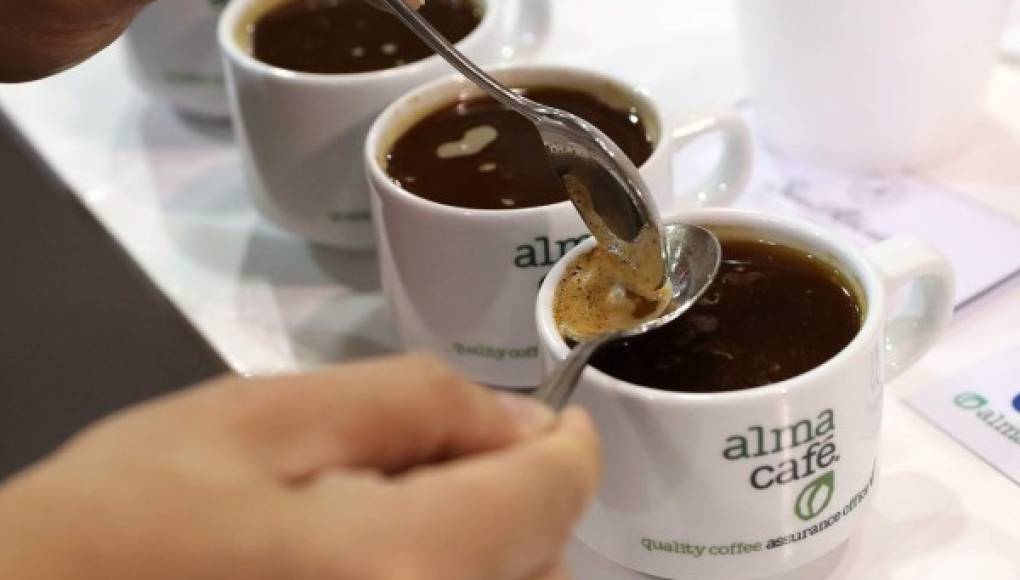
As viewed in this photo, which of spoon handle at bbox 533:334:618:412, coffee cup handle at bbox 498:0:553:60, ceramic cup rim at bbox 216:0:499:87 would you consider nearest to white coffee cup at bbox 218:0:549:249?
ceramic cup rim at bbox 216:0:499:87

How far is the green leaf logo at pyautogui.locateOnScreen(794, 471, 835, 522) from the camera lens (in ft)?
1.48

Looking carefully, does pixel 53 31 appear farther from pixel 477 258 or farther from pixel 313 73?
pixel 477 258

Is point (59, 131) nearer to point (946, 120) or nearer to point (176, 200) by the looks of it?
point (176, 200)

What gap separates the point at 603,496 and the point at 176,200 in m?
0.42

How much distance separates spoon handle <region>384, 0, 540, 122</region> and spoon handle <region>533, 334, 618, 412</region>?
158mm

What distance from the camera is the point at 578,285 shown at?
0.51 meters

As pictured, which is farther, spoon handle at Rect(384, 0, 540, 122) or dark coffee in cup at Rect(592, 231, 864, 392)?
spoon handle at Rect(384, 0, 540, 122)

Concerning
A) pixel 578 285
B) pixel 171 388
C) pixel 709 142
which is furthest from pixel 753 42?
pixel 171 388

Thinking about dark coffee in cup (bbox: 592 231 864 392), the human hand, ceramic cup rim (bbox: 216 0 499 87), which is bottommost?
dark coffee in cup (bbox: 592 231 864 392)

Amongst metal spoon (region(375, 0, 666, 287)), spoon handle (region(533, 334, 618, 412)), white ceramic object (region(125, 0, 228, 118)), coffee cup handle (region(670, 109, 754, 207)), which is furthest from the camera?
white ceramic object (region(125, 0, 228, 118))

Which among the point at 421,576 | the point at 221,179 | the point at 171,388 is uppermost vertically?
the point at 421,576

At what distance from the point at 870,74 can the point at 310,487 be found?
1.50ft

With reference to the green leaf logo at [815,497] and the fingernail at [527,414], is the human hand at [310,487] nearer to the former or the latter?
the fingernail at [527,414]

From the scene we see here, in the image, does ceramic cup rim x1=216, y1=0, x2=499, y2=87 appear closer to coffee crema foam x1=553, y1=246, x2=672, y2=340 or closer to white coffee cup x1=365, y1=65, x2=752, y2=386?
white coffee cup x1=365, y1=65, x2=752, y2=386
